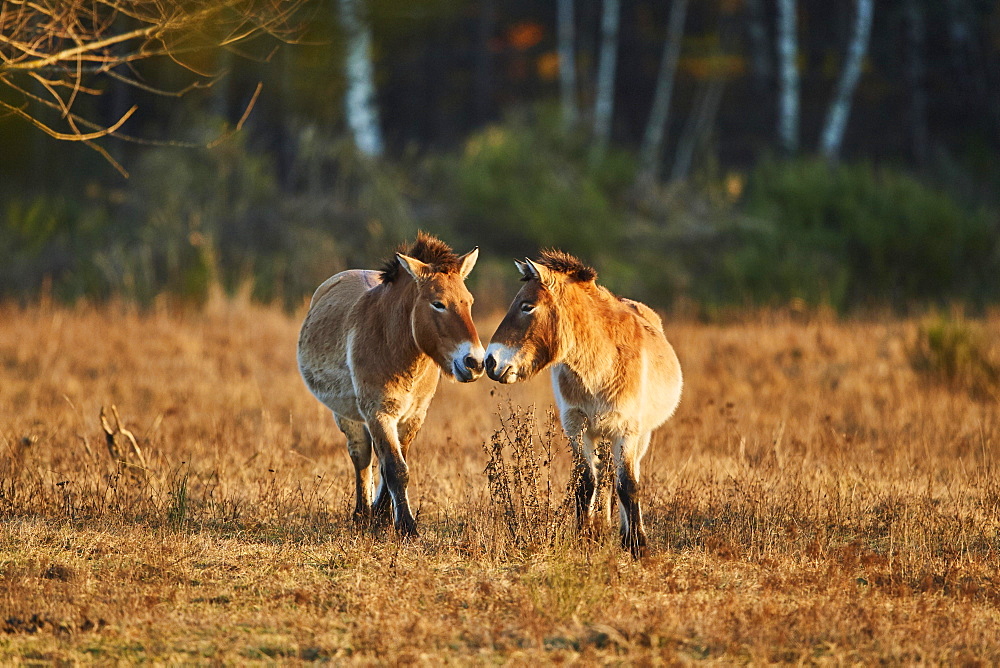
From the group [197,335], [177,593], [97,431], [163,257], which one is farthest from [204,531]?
[163,257]

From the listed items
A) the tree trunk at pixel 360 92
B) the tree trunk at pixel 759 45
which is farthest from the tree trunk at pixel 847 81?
the tree trunk at pixel 360 92

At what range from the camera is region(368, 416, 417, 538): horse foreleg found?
652 centimetres

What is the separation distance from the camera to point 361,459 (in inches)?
292

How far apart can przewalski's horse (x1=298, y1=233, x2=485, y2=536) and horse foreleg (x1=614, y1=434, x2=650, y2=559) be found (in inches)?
39.6

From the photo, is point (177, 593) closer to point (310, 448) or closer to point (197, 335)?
point (310, 448)

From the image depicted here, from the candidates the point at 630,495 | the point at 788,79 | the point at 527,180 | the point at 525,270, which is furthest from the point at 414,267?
the point at 788,79

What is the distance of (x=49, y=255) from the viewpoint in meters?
21.0

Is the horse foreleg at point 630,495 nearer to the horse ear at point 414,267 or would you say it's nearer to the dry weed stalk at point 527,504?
the dry weed stalk at point 527,504

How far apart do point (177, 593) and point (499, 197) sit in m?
17.6

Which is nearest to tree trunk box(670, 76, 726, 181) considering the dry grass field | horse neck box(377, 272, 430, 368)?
the dry grass field

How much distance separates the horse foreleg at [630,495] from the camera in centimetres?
635

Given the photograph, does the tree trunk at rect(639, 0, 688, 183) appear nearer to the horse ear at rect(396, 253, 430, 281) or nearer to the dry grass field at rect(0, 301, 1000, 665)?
the dry grass field at rect(0, 301, 1000, 665)

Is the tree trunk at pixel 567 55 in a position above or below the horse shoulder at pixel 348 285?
above

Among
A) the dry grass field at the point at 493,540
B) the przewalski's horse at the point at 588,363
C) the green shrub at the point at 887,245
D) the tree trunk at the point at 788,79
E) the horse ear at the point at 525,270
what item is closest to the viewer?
the dry grass field at the point at 493,540
